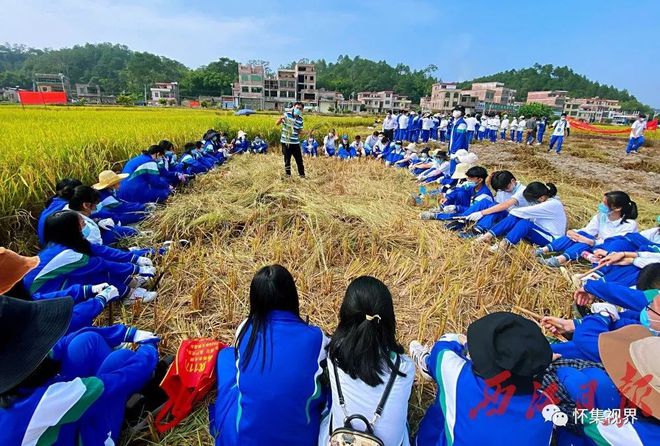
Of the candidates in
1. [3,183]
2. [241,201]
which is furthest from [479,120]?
[3,183]

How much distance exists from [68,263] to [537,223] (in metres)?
4.53

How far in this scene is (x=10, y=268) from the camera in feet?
5.34

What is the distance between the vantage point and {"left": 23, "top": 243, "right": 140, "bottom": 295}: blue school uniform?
91.5 inches

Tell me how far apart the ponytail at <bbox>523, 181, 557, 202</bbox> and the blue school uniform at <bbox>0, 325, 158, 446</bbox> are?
4.02 metres

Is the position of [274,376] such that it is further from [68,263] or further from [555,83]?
[555,83]

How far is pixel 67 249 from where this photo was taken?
239 centimetres

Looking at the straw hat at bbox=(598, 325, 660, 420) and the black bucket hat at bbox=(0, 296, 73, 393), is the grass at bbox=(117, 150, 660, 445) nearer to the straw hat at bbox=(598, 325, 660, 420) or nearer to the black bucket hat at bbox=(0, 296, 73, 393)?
the black bucket hat at bbox=(0, 296, 73, 393)

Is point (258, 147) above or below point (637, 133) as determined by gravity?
below

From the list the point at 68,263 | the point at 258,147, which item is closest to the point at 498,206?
the point at 68,263

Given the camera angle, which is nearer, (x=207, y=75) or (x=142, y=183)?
(x=142, y=183)

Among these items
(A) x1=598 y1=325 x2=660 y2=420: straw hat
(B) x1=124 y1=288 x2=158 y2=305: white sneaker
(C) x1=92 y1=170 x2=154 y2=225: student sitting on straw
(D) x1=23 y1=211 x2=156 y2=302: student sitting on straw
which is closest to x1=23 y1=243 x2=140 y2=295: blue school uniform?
(D) x1=23 y1=211 x2=156 y2=302: student sitting on straw

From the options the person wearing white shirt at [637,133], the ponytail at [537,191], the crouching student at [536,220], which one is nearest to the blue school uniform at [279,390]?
the crouching student at [536,220]

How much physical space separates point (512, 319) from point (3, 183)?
469 centimetres

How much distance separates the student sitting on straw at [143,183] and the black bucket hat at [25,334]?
3.80 m
